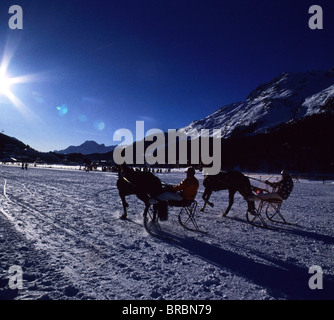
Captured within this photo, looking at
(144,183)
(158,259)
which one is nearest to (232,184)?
(144,183)

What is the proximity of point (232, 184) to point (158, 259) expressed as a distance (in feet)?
15.3

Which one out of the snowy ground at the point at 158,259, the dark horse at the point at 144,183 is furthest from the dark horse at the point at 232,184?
the dark horse at the point at 144,183

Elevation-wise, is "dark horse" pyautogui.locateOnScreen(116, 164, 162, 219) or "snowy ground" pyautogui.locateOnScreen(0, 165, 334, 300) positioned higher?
"dark horse" pyautogui.locateOnScreen(116, 164, 162, 219)

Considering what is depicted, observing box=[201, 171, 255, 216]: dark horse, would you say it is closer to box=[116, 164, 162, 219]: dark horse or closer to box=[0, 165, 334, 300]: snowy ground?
box=[0, 165, 334, 300]: snowy ground

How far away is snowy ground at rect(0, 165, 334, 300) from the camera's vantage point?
A: 10.1ft

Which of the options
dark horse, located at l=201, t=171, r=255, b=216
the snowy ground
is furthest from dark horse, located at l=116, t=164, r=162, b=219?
dark horse, located at l=201, t=171, r=255, b=216

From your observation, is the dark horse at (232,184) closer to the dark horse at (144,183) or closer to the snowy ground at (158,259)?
the snowy ground at (158,259)

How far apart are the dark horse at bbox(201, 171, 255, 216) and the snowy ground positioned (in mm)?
969

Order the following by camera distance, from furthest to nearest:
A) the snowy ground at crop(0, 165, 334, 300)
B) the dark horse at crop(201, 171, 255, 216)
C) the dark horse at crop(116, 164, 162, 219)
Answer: the dark horse at crop(201, 171, 255, 216)
the dark horse at crop(116, 164, 162, 219)
the snowy ground at crop(0, 165, 334, 300)

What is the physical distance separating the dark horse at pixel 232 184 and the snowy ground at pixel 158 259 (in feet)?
3.18

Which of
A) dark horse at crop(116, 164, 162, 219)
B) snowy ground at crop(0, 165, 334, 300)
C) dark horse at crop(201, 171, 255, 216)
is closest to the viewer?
snowy ground at crop(0, 165, 334, 300)

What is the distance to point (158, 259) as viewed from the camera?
13.6 ft

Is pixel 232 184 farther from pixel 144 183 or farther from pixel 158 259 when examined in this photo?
pixel 158 259

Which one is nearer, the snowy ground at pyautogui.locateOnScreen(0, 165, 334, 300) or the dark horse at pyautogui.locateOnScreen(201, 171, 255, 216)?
the snowy ground at pyautogui.locateOnScreen(0, 165, 334, 300)
